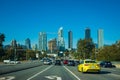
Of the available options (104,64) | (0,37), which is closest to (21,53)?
(0,37)

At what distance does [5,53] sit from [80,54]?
142 feet

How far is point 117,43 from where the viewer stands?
456 feet

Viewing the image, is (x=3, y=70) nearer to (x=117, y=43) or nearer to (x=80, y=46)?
(x=117, y=43)

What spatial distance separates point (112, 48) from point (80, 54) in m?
40.1

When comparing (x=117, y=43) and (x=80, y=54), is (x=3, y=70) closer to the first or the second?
(x=117, y=43)

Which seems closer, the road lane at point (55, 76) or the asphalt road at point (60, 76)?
the road lane at point (55, 76)

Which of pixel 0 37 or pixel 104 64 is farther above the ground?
pixel 0 37

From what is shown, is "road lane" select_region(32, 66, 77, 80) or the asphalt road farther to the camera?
the asphalt road

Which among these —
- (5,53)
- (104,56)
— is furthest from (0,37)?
(104,56)

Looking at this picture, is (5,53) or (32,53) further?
(32,53)

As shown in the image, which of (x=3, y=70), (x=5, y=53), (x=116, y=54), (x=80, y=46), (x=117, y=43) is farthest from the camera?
(x=80, y=46)

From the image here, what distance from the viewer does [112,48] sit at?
132 m

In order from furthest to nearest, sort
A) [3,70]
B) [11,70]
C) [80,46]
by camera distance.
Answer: [80,46]
[11,70]
[3,70]

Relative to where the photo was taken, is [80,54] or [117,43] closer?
[117,43]
